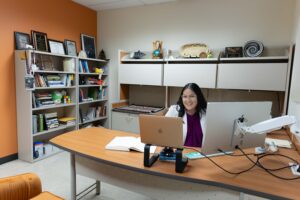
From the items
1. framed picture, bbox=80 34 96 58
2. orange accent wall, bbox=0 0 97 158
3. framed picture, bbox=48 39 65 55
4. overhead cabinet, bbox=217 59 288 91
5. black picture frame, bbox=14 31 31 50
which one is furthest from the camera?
framed picture, bbox=80 34 96 58

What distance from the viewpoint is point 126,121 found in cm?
388

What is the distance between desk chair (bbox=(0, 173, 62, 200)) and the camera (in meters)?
1.35

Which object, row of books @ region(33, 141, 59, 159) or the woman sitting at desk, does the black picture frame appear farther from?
the woman sitting at desk

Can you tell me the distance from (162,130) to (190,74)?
7.50 feet

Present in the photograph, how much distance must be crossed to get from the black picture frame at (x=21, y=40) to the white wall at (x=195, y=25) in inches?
65.8

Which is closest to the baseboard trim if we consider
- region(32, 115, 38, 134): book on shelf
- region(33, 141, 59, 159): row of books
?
region(33, 141, 59, 159): row of books

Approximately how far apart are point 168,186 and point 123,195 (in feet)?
4.12

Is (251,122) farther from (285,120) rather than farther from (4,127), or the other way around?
(4,127)

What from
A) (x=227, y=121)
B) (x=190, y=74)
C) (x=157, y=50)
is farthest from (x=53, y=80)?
(x=227, y=121)

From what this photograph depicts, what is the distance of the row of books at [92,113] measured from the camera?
13.4 ft

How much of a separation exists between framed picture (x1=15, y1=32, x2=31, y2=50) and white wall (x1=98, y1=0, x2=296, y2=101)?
1.67 metres

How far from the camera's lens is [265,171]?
1308mm

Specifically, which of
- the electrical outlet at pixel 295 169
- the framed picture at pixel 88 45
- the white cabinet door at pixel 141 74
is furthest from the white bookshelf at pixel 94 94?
the electrical outlet at pixel 295 169

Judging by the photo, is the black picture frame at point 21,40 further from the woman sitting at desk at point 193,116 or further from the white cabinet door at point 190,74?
the woman sitting at desk at point 193,116
